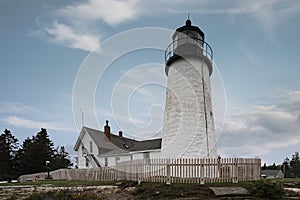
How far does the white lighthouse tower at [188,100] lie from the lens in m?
18.3

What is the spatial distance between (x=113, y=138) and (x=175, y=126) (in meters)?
22.8

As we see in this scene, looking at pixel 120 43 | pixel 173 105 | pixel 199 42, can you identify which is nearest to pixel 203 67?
pixel 199 42

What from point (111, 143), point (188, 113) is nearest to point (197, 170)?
point (188, 113)

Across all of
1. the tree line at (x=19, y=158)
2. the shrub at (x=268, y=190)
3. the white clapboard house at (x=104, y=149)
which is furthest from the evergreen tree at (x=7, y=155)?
the shrub at (x=268, y=190)

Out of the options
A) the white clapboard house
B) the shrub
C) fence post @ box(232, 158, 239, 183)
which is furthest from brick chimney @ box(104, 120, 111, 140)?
the shrub

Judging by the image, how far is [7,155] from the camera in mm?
40219

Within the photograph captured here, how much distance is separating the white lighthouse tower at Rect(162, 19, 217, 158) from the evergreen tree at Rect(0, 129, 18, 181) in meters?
27.3

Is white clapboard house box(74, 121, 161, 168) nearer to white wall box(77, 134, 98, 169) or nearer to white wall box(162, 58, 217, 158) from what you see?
white wall box(77, 134, 98, 169)

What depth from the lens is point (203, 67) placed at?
20047 millimetres

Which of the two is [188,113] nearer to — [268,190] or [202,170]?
[202,170]

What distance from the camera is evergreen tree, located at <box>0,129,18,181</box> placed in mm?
38188

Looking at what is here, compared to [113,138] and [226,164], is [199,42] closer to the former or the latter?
[226,164]

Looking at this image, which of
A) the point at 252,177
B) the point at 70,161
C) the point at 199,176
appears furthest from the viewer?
the point at 70,161

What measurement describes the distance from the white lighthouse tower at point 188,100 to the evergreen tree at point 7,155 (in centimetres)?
2731
